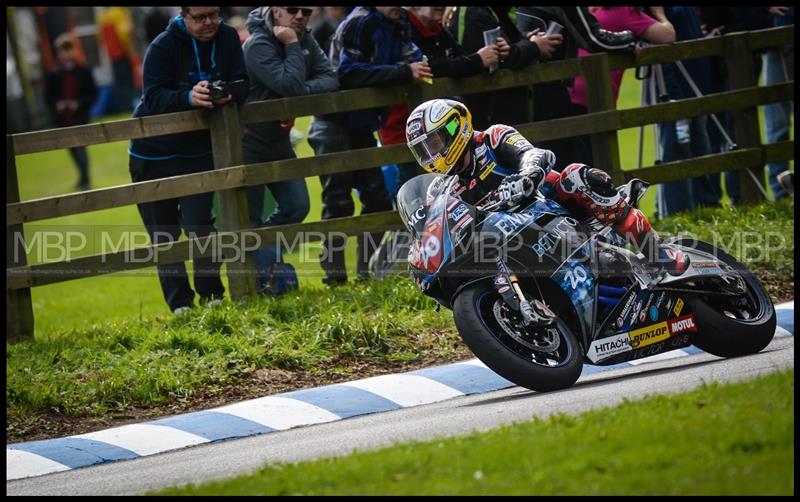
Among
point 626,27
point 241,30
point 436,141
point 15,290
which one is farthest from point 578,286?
point 241,30

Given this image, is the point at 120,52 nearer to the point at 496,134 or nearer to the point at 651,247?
the point at 496,134

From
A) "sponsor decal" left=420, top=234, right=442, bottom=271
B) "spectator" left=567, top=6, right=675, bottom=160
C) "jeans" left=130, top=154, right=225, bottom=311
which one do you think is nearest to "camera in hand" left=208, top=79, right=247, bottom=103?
"jeans" left=130, top=154, right=225, bottom=311

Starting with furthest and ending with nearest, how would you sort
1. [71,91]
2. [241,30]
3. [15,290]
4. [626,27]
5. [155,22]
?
[155,22]
[71,91]
[241,30]
[626,27]
[15,290]

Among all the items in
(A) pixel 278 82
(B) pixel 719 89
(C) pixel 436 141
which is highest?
(A) pixel 278 82

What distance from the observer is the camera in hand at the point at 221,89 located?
32.1 ft

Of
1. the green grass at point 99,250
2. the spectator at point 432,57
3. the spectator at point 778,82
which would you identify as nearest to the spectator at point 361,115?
the spectator at point 432,57

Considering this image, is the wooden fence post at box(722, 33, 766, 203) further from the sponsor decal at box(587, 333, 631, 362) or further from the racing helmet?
the racing helmet

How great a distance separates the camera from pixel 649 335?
7.97 meters

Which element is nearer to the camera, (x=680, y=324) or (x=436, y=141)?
(x=436, y=141)

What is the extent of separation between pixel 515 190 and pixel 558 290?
73 centimetres

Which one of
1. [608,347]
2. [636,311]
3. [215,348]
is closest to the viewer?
[608,347]

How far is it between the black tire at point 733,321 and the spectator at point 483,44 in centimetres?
296

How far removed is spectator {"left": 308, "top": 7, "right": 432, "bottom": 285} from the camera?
34.1ft

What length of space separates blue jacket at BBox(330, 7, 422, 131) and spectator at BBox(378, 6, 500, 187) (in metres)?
0.29
